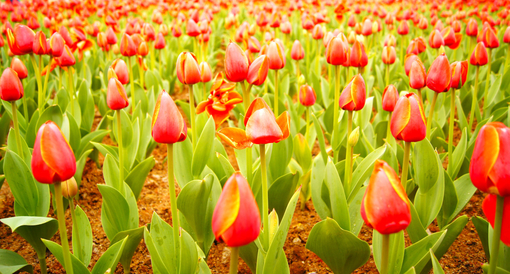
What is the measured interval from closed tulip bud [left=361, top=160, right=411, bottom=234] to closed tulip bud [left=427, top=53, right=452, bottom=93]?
941 mm

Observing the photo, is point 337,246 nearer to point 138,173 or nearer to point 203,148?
point 203,148

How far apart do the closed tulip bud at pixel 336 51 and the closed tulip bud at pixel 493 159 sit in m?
1.10

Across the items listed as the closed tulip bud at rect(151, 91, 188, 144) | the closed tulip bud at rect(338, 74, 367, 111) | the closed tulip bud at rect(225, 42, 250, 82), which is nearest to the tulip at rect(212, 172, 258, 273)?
the closed tulip bud at rect(151, 91, 188, 144)

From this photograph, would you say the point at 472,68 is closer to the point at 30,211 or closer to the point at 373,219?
the point at 373,219

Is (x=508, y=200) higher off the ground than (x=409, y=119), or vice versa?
(x=409, y=119)

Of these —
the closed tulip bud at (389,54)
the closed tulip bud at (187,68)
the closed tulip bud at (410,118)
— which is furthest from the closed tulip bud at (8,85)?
the closed tulip bud at (389,54)

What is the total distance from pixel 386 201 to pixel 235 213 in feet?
0.98

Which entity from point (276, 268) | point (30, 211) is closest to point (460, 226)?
point (276, 268)

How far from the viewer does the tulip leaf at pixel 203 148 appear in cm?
159

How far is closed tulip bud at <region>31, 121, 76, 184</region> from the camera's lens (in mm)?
852

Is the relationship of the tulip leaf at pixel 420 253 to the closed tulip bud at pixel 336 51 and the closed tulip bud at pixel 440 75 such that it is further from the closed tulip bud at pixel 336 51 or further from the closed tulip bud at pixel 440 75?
the closed tulip bud at pixel 336 51

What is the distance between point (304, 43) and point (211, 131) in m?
3.52

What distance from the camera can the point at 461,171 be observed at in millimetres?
1967

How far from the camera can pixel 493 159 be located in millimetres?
731
